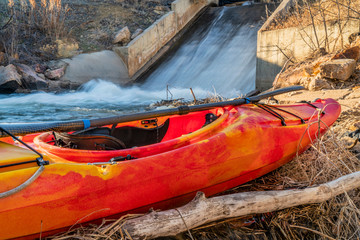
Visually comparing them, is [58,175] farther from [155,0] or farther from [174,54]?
[155,0]

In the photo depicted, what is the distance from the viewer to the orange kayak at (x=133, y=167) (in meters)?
1.64

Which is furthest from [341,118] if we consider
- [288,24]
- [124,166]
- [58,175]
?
[288,24]

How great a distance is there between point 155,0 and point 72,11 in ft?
10.4

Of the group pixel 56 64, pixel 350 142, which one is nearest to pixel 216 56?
pixel 56 64

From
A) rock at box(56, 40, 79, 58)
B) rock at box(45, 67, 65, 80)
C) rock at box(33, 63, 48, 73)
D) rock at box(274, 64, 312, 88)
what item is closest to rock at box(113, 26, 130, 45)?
rock at box(56, 40, 79, 58)

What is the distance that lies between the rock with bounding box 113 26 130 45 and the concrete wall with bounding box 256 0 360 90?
483 cm

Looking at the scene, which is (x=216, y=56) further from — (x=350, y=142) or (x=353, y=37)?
(x=350, y=142)

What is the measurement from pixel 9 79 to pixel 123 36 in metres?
3.83

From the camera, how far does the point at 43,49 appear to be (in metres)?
9.92

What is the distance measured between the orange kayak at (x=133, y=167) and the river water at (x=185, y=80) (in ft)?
14.3

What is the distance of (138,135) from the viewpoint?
113 inches

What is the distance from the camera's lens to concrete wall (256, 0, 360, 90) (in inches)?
238

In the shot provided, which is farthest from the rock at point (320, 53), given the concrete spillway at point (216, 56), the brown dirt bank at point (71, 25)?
the brown dirt bank at point (71, 25)

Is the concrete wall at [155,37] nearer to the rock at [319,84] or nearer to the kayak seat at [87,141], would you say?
the rock at [319,84]
